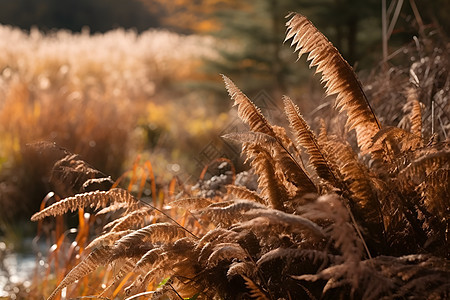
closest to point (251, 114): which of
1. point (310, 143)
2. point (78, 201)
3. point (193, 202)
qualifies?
point (310, 143)

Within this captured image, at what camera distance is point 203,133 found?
895 centimetres

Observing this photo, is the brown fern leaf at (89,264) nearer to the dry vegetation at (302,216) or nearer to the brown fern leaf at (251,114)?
the dry vegetation at (302,216)

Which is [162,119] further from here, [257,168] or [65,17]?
[65,17]

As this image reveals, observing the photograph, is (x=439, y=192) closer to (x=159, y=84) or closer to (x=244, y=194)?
(x=244, y=194)

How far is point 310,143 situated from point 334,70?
0.66 ft

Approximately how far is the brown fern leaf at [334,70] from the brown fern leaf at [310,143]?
0.10 meters

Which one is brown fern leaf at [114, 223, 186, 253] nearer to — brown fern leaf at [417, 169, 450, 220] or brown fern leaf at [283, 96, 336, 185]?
brown fern leaf at [283, 96, 336, 185]

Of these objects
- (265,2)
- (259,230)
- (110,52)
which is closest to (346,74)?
(259,230)

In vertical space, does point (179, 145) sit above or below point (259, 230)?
below

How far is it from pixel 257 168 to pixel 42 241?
385 cm

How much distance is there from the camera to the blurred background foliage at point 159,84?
18.6ft

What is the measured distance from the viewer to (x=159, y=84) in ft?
52.1

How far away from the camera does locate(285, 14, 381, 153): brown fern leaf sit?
169cm

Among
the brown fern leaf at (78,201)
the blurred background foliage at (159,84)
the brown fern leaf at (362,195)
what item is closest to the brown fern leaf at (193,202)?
the brown fern leaf at (78,201)
